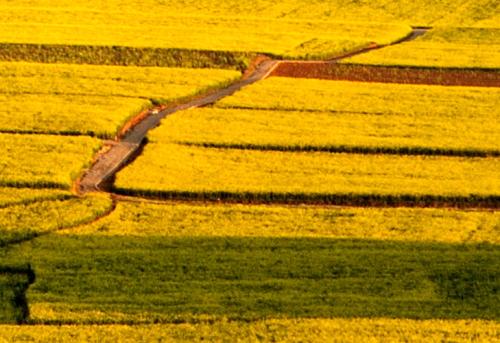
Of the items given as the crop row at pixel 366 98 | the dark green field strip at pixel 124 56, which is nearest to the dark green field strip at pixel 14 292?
the crop row at pixel 366 98

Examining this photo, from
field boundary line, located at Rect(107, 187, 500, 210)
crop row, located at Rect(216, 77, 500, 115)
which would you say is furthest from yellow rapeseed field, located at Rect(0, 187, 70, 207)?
crop row, located at Rect(216, 77, 500, 115)

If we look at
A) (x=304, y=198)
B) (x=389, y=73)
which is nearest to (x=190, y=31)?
(x=389, y=73)

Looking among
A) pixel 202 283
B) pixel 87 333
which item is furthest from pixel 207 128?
pixel 87 333

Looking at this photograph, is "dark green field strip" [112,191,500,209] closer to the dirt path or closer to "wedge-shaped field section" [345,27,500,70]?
the dirt path

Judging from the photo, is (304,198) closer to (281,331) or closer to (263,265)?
(263,265)

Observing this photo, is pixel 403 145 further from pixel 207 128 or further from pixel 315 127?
pixel 207 128

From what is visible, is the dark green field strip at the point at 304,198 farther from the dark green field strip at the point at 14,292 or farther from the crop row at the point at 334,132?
the dark green field strip at the point at 14,292
